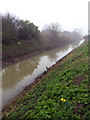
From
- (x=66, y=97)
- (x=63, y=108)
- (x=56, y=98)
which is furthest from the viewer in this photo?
(x=56, y=98)

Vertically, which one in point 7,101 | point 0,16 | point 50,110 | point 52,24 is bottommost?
point 7,101

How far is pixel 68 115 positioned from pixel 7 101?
18.3 feet

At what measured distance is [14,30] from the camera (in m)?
23.8

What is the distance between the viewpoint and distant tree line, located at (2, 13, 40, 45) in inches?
816

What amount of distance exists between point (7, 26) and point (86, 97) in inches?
845

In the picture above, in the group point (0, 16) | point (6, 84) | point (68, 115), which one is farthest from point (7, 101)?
point (0, 16)

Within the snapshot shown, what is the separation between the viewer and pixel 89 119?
296 centimetres

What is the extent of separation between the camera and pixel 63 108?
378 centimetres

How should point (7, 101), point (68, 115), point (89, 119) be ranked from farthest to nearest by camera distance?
point (7, 101) < point (68, 115) < point (89, 119)

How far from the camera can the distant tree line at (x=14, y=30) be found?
20737 millimetres

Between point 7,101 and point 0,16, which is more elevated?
point 0,16

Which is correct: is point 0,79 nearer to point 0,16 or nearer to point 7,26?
point 7,26

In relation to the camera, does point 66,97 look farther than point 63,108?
Yes

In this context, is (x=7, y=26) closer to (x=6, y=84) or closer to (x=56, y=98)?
(x=6, y=84)
